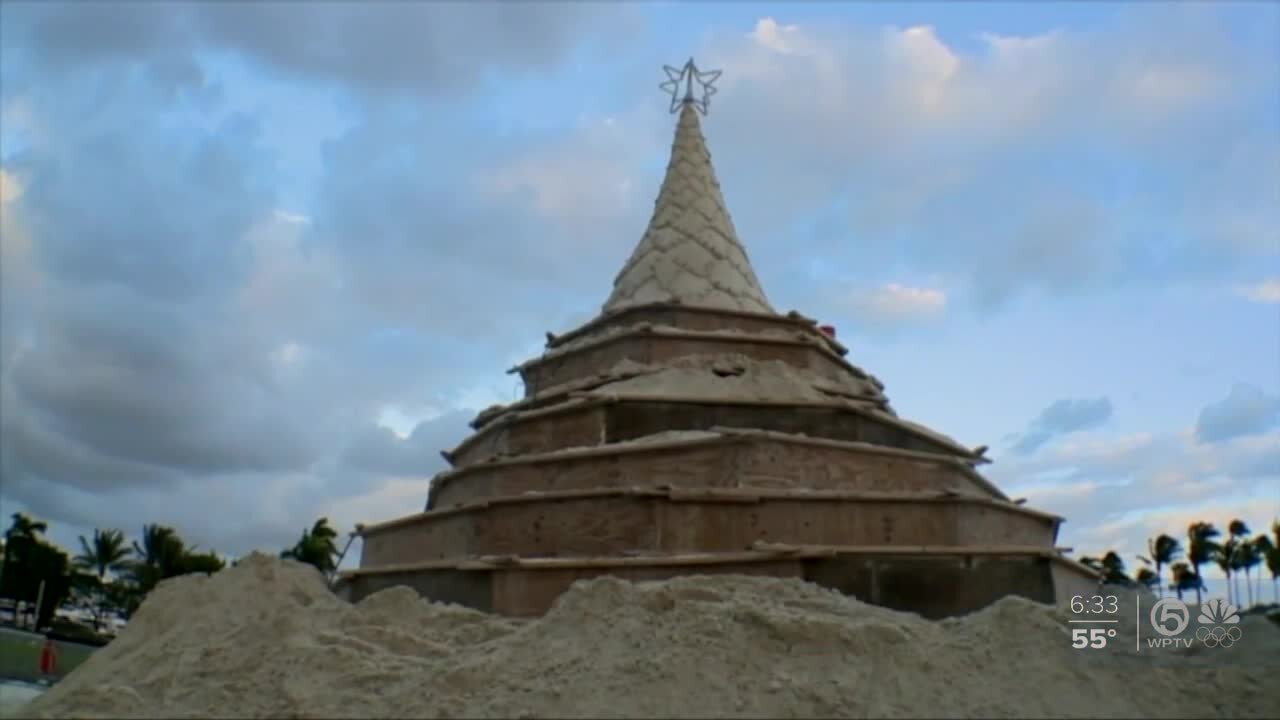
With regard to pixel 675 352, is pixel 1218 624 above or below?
below

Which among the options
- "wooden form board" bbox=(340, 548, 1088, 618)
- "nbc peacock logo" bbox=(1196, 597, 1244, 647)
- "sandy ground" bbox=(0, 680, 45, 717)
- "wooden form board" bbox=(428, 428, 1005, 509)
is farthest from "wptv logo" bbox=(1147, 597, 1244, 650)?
"sandy ground" bbox=(0, 680, 45, 717)

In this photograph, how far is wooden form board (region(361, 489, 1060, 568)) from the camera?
886cm

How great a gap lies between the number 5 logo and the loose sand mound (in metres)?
0.45

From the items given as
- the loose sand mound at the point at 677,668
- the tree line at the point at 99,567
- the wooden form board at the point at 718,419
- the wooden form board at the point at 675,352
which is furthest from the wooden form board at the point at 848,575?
the tree line at the point at 99,567

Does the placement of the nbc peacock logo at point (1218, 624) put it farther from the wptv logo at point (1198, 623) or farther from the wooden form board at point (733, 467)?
the wooden form board at point (733, 467)

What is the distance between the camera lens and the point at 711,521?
8898 mm

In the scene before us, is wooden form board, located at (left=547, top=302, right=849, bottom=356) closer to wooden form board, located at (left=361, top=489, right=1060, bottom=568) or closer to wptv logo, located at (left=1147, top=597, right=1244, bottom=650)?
wooden form board, located at (left=361, top=489, right=1060, bottom=568)

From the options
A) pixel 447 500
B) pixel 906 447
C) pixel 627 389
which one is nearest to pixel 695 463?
pixel 627 389

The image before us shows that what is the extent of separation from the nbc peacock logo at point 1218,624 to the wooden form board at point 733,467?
103 inches

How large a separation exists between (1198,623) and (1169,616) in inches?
7.8

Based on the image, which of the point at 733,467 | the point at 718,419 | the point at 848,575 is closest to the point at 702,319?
the point at 718,419

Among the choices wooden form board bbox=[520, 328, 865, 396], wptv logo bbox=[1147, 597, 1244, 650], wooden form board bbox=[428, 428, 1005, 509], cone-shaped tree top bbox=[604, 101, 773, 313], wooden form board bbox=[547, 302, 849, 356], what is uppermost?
cone-shaped tree top bbox=[604, 101, 773, 313]

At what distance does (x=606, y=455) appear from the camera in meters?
9.66

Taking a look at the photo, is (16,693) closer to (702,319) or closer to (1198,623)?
(702,319)
